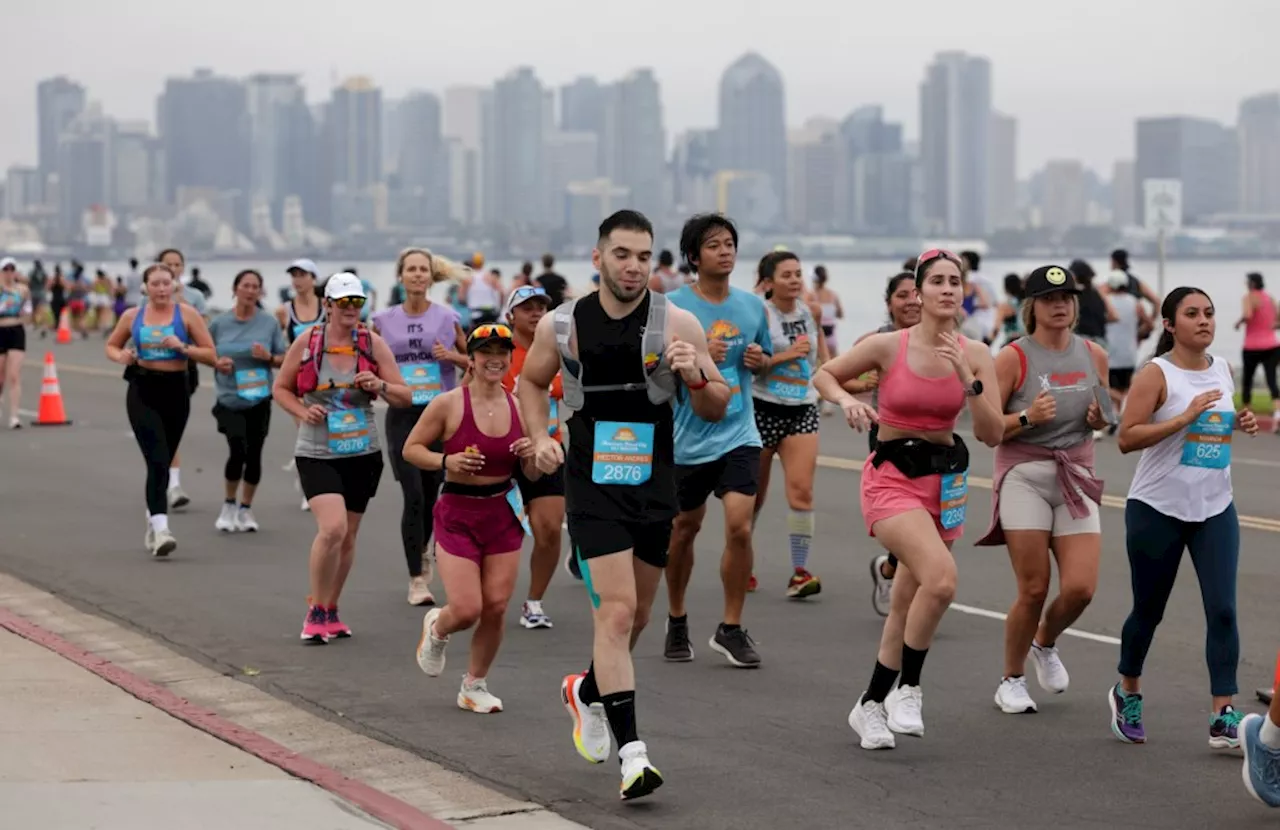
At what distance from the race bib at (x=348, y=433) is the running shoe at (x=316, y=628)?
2.72ft

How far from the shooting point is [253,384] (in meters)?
14.9

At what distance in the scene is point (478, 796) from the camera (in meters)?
7.47

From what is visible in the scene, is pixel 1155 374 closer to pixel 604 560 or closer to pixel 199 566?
pixel 604 560

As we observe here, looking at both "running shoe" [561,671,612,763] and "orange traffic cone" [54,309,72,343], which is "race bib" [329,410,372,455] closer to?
"running shoe" [561,671,612,763]

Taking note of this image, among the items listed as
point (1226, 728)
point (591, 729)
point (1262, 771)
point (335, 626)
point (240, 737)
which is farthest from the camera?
point (335, 626)

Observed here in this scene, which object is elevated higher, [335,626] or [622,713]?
[622,713]

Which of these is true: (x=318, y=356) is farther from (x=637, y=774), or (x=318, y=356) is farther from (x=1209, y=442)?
(x=1209, y=442)

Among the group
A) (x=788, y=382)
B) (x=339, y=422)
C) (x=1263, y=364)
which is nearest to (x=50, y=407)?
(x=1263, y=364)

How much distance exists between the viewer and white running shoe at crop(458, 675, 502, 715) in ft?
29.3

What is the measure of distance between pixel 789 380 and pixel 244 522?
5.40 metres

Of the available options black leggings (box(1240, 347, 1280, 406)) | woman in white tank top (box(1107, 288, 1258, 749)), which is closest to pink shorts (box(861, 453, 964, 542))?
woman in white tank top (box(1107, 288, 1258, 749))

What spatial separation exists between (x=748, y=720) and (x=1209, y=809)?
7.13 feet

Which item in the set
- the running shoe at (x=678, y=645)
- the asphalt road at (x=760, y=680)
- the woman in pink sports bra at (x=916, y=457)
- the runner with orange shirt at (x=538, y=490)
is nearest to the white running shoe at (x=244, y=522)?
the asphalt road at (x=760, y=680)

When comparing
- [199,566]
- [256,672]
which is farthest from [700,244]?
[199,566]
